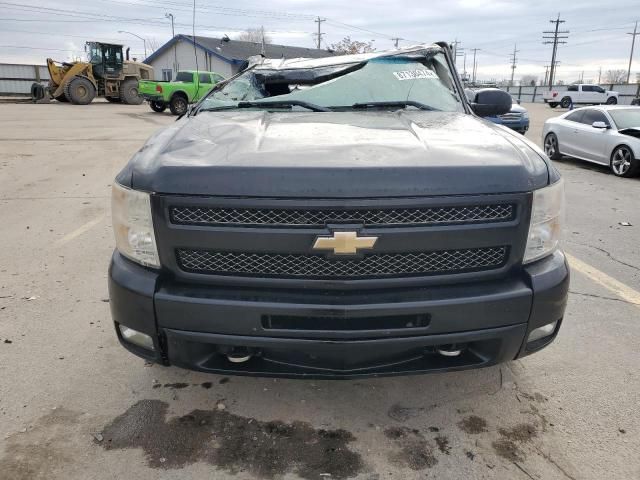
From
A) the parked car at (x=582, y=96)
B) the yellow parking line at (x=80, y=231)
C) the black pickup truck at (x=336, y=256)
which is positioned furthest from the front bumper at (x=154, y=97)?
the parked car at (x=582, y=96)

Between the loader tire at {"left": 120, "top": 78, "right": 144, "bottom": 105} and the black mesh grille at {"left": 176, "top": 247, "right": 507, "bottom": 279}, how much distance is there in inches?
1176

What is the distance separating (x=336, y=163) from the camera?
206cm

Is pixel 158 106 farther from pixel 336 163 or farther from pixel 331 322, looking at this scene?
pixel 331 322

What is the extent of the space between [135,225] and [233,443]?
1106 millimetres

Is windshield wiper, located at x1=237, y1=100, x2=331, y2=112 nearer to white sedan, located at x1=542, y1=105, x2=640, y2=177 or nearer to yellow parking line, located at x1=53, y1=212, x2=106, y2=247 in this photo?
yellow parking line, located at x1=53, y1=212, x2=106, y2=247

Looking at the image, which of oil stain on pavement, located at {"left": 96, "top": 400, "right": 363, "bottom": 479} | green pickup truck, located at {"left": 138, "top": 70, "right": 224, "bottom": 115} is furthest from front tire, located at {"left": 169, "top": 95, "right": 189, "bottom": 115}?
oil stain on pavement, located at {"left": 96, "top": 400, "right": 363, "bottom": 479}

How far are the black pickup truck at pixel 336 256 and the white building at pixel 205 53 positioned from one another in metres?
44.8

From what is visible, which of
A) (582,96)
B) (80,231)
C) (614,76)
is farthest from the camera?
(614,76)

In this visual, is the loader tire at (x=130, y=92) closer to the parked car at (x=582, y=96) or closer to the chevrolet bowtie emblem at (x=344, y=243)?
the chevrolet bowtie emblem at (x=344, y=243)

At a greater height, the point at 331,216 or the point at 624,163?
the point at 331,216

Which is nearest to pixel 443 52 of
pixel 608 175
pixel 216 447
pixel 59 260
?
pixel 216 447

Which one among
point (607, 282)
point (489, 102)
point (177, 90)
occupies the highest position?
point (489, 102)

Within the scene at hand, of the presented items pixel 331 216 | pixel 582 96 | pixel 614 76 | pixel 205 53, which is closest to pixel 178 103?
pixel 331 216

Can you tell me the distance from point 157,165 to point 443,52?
273 centimetres
